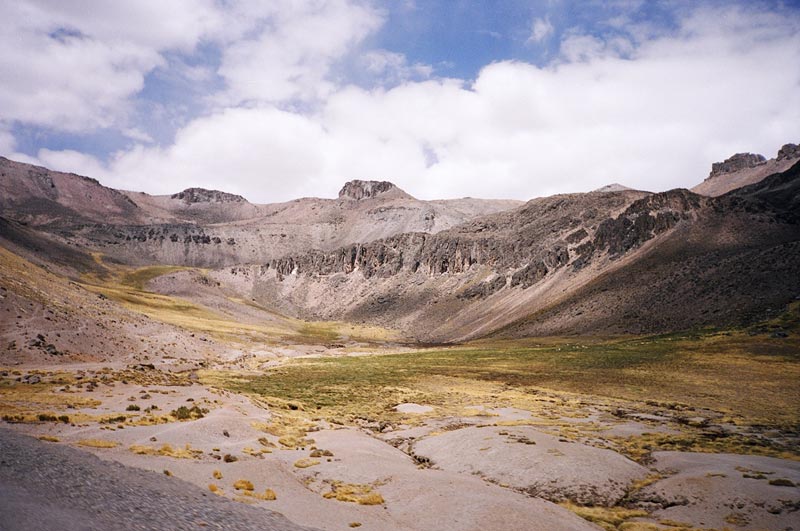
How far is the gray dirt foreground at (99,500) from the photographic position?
34.6 feet

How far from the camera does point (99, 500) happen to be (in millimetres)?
12250

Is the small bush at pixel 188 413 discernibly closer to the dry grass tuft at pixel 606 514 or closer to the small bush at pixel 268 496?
the small bush at pixel 268 496

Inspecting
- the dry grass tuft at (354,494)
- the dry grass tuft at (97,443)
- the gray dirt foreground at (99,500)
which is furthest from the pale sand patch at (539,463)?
the dry grass tuft at (97,443)

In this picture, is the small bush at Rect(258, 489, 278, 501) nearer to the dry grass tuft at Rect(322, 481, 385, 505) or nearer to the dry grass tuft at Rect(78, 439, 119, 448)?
the dry grass tuft at Rect(322, 481, 385, 505)

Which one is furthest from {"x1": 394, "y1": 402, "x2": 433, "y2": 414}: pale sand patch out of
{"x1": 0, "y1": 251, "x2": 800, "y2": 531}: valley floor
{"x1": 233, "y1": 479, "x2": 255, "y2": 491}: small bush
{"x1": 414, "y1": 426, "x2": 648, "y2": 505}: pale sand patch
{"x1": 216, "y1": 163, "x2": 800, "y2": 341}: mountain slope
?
{"x1": 216, "y1": 163, "x2": 800, "y2": 341}: mountain slope

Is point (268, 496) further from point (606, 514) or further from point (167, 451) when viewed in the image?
point (606, 514)

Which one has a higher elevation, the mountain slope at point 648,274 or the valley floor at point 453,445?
the mountain slope at point 648,274

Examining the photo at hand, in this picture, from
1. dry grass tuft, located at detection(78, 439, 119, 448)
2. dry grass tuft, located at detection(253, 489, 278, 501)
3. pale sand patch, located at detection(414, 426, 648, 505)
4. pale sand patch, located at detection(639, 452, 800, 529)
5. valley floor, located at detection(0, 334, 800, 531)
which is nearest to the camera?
pale sand patch, located at detection(639, 452, 800, 529)

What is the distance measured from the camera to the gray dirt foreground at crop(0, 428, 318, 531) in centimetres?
1055

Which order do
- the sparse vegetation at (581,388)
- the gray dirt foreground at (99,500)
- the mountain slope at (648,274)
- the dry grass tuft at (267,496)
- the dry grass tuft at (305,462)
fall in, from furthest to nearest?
the mountain slope at (648,274) → the sparse vegetation at (581,388) → the dry grass tuft at (305,462) → the dry grass tuft at (267,496) → the gray dirt foreground at (99,500)

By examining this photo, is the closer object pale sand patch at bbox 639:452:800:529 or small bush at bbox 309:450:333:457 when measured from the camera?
pale sand patch at bbox 639:452:800:529

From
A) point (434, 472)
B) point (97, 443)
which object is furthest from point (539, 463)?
point (97, 443)

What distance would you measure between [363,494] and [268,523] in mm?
5399

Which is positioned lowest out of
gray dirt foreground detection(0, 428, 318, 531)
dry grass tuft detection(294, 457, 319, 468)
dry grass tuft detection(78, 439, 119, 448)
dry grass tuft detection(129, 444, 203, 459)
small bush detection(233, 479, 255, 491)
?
dry grass tuft detection(294, 457, 319, 468)
